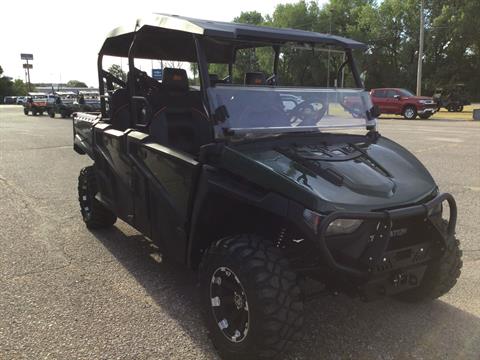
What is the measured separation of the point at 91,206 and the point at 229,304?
289 centimetres

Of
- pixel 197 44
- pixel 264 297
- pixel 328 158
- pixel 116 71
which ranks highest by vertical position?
pixel 197 44

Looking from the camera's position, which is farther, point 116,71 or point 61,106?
point 61,106

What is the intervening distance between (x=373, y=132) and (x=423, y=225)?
113 cm

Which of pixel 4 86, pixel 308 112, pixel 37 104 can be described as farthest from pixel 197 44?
pixel 4 86

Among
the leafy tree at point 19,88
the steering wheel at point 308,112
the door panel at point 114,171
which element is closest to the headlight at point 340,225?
the steering wheel at point 308,112

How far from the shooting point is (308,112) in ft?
12.2

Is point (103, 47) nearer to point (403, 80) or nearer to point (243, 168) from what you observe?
point (243, 168)

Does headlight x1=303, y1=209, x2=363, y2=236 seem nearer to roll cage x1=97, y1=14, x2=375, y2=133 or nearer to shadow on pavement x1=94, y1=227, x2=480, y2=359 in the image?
shadow on pavement x1=94, y1=227, x2=480, y2=359

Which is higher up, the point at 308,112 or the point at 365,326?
the point at 308,112

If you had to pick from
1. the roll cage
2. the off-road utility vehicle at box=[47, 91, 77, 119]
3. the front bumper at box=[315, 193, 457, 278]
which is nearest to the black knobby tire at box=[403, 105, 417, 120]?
the off-road utility vehicle at box=[47, 91, 77, 119]

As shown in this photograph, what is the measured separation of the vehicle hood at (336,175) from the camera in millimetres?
2598

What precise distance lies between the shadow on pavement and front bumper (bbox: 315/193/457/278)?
0.53 metres

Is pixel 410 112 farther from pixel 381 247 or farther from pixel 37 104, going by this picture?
pixel 37 104

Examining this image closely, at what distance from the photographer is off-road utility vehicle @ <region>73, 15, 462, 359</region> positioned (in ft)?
8.51
